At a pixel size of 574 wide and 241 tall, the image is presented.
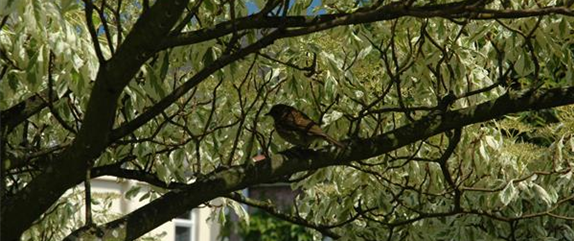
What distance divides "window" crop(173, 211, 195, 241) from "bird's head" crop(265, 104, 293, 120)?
603 inches

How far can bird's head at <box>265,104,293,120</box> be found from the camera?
236 inches

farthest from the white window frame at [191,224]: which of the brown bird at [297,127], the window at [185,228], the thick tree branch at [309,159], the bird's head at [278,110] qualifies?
the thick tree branch at [309,159]

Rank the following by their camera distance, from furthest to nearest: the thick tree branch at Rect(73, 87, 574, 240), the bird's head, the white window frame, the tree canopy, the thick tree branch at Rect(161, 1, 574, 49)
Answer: the white window frame
the bird's head
the thick tree branch at Rect(73, 87, 574, 240)
the tree canopy
the thick tree branch at Rect(161, 1, 574, 49)

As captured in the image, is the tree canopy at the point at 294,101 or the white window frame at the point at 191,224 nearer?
the tree canopy at the point at 294,101

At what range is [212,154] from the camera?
22.7 feet

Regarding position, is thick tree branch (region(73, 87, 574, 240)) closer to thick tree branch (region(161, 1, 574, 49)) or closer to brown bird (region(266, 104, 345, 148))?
thick tree branch (region(161, 1, 574, 49))

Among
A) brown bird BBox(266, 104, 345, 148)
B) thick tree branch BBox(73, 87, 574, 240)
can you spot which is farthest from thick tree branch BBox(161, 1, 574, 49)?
brown bird BBox(266, 104, 345, 148)

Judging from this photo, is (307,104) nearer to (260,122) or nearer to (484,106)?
(260,122)

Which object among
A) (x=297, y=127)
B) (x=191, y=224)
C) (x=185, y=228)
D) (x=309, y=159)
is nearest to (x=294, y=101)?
Result: (x=297, y=127)

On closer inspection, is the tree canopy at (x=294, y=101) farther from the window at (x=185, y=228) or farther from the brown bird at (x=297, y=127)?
the window at (x=185, y=228)

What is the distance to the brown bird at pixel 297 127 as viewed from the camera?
5.85 meters

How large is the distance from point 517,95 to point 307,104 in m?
1.66

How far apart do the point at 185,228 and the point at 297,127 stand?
53.4 feet

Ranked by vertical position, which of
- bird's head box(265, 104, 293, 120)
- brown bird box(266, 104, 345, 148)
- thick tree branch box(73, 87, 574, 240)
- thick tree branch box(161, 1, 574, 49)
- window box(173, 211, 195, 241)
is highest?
window box(173, 211, 195, 241)
